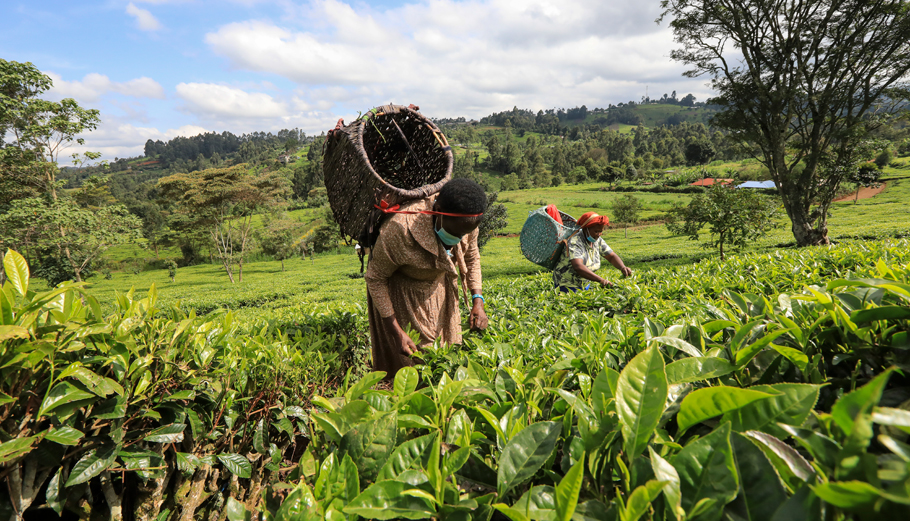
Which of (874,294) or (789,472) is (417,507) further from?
(874,294)

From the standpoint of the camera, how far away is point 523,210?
41.2 metres

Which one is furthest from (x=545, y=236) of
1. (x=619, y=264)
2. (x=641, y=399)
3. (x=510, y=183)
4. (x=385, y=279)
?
(x=510, y=183)

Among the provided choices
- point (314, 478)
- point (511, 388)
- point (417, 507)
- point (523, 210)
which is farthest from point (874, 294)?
point (523, 210)

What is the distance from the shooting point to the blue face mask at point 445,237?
8.14 feet

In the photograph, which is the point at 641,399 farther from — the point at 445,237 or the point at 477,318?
the point at 477,318

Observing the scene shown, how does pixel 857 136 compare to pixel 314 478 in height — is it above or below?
above

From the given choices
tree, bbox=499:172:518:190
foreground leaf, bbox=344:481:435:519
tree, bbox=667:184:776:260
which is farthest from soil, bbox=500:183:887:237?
foreground leaf, bbox=344:481:435:519

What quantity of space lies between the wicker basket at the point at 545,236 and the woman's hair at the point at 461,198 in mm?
2215

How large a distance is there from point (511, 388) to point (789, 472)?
2.46 feet

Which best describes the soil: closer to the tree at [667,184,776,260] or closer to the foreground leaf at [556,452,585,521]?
the tree at [667,184,776,260]

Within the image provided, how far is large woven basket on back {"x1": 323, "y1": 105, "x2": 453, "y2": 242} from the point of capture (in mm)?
2576

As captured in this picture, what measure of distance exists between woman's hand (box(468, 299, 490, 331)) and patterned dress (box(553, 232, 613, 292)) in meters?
1.66

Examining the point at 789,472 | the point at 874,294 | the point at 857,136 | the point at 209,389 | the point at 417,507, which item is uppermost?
the point at 857,136

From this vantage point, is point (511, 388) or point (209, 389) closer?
point (511, 388)
